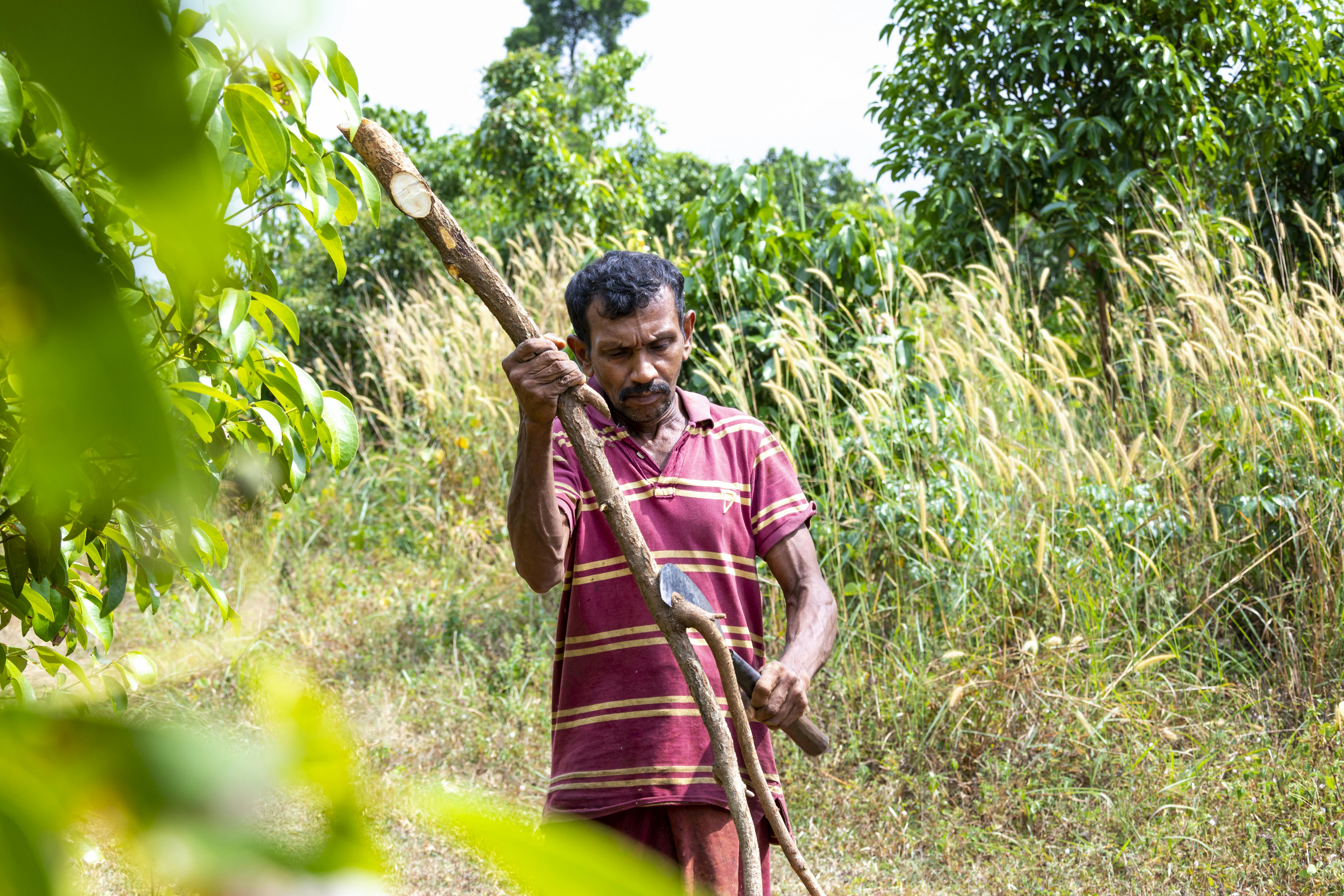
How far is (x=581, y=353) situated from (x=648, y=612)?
0.60 metres

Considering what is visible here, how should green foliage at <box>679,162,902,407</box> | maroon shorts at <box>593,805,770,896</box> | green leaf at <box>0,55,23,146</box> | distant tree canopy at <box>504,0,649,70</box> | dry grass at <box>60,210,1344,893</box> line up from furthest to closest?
A: 1. distant tree canopy at <box>504,0,649,70</box>
2. green foliage at <box>679,162,902,407</box>
3. dry grass at <box>60,210,1344,893</box>
4. maroon shorts at <box>593,805,770,896</box>
5. green leaf at <box>0,55,23,146</box>

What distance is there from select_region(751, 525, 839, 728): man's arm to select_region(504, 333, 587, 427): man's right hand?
1.80 feet

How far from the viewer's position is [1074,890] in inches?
110

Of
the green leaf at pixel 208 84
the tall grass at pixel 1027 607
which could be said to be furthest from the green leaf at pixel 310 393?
the tall grass at pixel 1027 607

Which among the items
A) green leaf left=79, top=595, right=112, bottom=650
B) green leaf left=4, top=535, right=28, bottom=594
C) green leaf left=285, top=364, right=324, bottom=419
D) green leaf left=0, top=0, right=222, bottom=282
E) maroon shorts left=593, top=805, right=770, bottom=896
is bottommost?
maroon shorts left=593, top=805, right=770, bottom=896

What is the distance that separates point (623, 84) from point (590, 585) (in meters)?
12.9

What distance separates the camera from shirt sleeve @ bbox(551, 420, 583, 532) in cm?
189

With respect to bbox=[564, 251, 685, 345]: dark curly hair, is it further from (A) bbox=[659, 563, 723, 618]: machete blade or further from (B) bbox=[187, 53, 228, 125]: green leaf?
(B) bbox=[187, 53, 228, 125]: green leaf

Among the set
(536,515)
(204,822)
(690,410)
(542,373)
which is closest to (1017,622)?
(690,410)

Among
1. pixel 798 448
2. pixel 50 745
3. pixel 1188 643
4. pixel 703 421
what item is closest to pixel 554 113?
pixel 798 448

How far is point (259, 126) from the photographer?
3.59 feet

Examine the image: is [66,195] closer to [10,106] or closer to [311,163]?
[10,106]

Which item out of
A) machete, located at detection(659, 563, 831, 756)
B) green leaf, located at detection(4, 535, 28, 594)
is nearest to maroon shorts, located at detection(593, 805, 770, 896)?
machete, located at detection(659, 563, 831, 756)

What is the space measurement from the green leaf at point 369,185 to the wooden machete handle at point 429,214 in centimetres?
2
